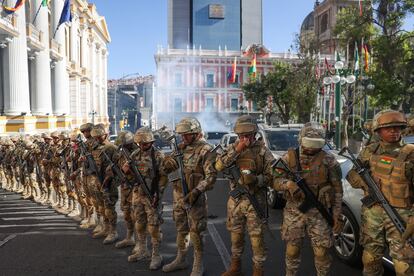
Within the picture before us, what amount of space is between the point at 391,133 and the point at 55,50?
2856 cm

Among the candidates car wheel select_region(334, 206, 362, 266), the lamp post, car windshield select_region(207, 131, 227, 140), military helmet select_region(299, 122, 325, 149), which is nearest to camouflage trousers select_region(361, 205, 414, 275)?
military helmet select_region(299, 122, 325, 149)

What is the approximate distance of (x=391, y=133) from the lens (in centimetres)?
360

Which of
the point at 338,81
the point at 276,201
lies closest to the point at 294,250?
the point at 276,201

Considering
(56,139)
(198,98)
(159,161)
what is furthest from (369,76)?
→ (198,98)

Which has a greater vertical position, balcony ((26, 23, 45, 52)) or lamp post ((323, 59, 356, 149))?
balcony ((26, 23, 45, 52))

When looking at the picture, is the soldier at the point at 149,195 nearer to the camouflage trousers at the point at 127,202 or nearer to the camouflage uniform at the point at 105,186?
the camouflage trousers at the point at 127,202

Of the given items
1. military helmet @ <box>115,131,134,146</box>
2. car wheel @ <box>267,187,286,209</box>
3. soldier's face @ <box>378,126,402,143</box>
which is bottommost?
car wheel @ <box>267,187,286,209</box>

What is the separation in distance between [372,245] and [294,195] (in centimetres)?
83

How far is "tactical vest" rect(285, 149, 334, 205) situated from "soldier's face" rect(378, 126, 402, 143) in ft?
2.01

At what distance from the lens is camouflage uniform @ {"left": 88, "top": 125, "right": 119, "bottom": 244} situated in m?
6.21

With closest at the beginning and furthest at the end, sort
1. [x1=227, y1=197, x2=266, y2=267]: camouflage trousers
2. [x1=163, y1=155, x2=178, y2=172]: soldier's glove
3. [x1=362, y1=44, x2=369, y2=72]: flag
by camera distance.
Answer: [x1=227, y1=197, x2=266, y2=267]: camouflage trousers < [x1=163, y1=155, x2=178, y2=172]: soldier's glove < [x1=362, y1=44, x2=369, y2=72]: flag

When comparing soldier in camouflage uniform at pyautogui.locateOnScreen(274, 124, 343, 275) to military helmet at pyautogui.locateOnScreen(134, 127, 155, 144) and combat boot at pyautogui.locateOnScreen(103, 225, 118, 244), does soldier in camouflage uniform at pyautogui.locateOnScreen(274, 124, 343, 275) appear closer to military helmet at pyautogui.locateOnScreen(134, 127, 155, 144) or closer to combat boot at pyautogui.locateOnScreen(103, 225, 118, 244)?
military helmet at pyautogui.locateOnScreen(134, 127, 155, 144)

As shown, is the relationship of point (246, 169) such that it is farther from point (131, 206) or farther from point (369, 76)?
point (369, 76)

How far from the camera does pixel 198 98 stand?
58750mm
